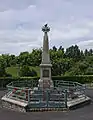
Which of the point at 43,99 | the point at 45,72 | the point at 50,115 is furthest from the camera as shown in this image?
the point at 45,72

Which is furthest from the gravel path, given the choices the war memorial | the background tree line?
the background tree line

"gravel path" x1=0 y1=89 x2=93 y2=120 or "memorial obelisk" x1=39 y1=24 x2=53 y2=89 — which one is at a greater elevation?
"memorial obelisk" x1=39 y1=24 x2=53 y2=89

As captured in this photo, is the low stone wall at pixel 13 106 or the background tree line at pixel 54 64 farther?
the background tree line at pixel 54 64

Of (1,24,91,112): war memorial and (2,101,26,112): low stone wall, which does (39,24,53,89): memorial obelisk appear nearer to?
(1,24,91,112): war memorial

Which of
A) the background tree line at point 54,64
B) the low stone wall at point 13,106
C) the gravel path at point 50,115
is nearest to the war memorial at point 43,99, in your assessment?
the low stone wall at point 13,106

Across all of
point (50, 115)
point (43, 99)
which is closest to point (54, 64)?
point (43, 99)

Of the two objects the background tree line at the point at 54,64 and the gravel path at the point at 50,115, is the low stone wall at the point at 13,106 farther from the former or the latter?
the background tree line at the point at 54,64

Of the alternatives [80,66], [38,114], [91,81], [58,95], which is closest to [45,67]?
[58,95]

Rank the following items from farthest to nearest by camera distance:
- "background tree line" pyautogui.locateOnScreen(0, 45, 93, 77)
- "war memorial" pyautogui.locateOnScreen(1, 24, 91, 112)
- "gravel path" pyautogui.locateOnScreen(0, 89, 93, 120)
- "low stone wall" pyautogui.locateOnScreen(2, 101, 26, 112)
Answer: "background tree line" pyautogui.locateOnScreen(0, 45, 93, 77), "war memorial" pyautogui.locateOnScreen(1, 24, 91, 112), "low stone wall" pyautogui.locateOnScreen(2, 101, 26, 112), "gravel path" pyautogui.locateOnScreen(0, 89, 93, 120)

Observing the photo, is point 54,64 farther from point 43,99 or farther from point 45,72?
point 43,99

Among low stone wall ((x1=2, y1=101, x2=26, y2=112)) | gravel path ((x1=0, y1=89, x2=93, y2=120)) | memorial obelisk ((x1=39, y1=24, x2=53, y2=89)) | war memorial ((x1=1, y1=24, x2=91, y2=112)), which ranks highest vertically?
memorial obelisk ((x1=39, y1=24, x2=53, y2=89))

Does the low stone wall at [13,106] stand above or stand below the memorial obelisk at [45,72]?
below

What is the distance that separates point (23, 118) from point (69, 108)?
3316 mm

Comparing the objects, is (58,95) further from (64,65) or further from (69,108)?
(64,65)
